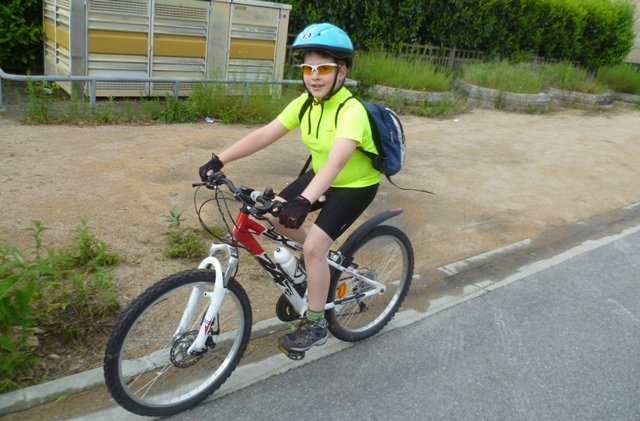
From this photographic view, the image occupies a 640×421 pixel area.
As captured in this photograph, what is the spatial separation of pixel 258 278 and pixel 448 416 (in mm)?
1848

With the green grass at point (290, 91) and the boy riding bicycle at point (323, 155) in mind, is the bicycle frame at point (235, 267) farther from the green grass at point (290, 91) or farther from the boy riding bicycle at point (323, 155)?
the green grass at point (290, 91)

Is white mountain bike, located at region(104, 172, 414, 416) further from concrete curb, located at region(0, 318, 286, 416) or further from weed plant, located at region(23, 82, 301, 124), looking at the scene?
weed plant, located at region(23, 82, 301, 124)

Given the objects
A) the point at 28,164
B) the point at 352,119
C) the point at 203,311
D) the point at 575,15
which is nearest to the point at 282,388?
the point at 203,311

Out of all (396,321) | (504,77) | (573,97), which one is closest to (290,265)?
(396,321)

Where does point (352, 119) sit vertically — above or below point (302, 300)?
above

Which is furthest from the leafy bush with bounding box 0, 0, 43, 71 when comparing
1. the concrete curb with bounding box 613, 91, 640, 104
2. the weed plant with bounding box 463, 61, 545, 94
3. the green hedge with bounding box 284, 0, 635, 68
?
the concrete curb with bounding box 613, 91, 640, 104

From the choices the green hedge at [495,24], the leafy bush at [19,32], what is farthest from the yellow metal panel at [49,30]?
the green hedge at [495,24]

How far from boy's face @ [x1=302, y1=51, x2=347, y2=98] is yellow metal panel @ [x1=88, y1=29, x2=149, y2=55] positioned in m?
6.49

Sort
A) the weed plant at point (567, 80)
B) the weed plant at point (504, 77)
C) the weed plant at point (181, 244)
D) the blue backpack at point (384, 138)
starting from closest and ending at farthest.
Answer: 1. the blue backpack at point (384, 138)
2. the weed plant at point (181, 244)
3. the weed plant at point (504, 77)
4. the weed plant at point (567, 80)

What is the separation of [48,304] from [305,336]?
5.29 ft

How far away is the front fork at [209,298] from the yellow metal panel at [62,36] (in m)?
6.97

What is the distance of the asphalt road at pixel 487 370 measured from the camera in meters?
3.15

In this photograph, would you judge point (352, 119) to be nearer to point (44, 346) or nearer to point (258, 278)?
point (258, 278)

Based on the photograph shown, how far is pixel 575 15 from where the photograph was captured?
16.5 m
